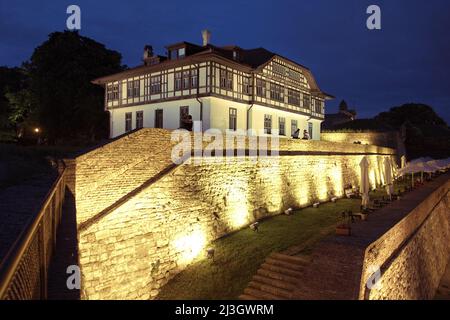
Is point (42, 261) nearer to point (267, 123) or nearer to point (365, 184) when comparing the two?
point (365, 184)

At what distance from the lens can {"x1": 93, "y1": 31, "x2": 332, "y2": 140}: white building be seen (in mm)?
22625

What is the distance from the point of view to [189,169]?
13.9 m

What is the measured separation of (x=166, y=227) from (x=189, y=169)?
9.14 feet

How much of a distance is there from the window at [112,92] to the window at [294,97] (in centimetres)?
1621

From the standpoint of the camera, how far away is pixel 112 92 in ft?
94.3

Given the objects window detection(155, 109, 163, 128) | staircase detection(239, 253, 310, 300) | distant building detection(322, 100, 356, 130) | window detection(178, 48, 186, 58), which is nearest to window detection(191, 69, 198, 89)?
window detection(178, 48, 186, 58)

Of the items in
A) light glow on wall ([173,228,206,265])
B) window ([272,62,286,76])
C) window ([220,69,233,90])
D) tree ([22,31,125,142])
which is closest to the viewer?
light glow on wall ([173,228,206,265])

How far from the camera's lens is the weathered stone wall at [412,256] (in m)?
9.52

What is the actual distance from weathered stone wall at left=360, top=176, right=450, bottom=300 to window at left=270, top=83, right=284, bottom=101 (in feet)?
47.8

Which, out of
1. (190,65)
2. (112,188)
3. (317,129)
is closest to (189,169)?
(112,188)

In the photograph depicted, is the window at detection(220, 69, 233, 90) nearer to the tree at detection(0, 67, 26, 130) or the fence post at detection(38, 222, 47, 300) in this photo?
the fence post at detection(38, 222, 47, 300)

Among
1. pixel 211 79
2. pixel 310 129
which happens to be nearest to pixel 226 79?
pixel 211 79

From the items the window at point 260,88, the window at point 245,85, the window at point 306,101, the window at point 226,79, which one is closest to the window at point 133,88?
the window at point 226,79

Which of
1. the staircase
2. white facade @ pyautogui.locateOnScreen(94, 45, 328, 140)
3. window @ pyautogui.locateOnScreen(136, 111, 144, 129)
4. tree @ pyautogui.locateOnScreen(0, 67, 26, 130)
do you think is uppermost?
tree @ pyautogui.locateOnScreen(0, 67, 26, 130)
